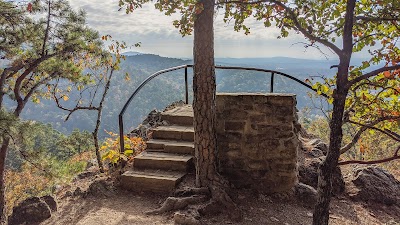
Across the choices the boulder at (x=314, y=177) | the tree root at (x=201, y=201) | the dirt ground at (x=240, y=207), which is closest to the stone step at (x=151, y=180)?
the dirt ground at (x=240, y=207)

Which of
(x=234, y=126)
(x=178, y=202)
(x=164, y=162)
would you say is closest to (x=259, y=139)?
(x=234, y=126)

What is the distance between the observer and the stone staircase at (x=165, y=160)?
4246 mm

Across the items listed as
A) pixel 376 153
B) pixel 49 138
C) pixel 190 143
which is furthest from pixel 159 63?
pixel 190 143

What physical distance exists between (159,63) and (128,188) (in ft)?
353

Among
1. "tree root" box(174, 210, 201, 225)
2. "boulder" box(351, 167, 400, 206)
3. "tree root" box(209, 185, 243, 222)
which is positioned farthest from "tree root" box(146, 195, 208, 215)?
"boulder" box(351, 167, 400, 206)

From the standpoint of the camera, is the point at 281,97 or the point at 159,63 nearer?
the point at 281,97

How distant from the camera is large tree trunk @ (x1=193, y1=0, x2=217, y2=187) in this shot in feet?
11.2

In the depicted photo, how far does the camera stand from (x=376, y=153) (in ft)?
45.0

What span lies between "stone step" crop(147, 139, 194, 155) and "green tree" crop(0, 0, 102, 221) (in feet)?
8.94

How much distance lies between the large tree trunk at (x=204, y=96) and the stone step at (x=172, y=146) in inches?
36.3

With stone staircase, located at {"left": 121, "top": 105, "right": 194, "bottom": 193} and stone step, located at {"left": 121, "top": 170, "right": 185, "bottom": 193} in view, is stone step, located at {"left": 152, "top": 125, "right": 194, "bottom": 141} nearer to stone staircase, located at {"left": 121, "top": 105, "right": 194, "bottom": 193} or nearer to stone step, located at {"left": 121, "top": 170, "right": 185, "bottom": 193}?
stone staircase, located at {"left": 121, "top": 105, "right": 194, "bottom": 193}

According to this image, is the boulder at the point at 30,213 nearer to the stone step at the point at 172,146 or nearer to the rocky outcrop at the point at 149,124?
the stone step at the point at 172,146

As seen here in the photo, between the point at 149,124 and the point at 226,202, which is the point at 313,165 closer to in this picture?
the point at 226,202

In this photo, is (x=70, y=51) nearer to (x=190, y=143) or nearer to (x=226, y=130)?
(x=190, y=143)
